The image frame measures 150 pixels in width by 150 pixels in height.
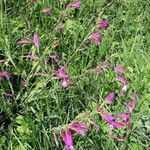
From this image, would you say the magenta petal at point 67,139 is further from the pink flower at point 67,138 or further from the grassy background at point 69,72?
the grassy background at point 69,72

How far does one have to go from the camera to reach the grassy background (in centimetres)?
208

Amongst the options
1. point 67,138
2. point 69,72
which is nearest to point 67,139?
point 67,138

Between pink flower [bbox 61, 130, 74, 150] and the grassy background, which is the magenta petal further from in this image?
the grassy background

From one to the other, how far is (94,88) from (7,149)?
2.40 feet

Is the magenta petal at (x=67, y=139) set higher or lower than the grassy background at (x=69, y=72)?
higher

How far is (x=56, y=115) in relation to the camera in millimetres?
2162

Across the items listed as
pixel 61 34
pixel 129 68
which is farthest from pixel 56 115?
pixel 61 34

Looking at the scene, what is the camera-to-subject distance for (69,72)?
2.53 meters

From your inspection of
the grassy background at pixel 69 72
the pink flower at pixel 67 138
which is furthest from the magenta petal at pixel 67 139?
the grassy background at pixel 69 72

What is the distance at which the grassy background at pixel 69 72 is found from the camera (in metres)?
2.08

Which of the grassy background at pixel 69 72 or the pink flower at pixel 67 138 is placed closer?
the pink flower at pixel 67 138

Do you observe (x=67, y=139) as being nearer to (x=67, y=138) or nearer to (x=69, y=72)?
(x=67, y=138)

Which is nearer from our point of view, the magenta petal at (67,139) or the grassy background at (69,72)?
the magenta petal at (67,139)

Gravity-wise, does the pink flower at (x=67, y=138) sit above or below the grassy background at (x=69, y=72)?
above
